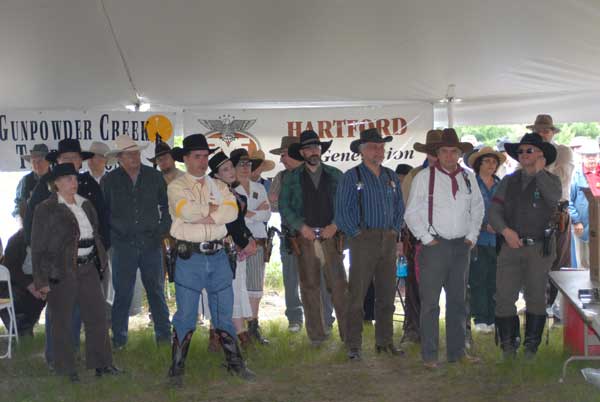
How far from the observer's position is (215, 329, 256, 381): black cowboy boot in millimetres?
5820

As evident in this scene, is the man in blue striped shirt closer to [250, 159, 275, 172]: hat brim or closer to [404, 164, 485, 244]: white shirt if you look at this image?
[404, 164, 485, 244]: white shirt

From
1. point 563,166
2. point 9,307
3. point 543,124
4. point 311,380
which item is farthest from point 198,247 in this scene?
point 563,166

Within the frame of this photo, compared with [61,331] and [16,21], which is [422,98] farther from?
[61,331]

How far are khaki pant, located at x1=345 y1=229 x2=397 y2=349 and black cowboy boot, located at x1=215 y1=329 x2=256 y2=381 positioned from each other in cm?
106

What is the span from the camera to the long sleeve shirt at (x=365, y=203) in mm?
6363

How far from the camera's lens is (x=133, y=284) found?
7086 millimetres

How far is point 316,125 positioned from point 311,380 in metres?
4.05

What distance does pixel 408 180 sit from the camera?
7137 millimetres

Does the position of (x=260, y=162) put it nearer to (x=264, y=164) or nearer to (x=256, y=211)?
(x=264, y=164)

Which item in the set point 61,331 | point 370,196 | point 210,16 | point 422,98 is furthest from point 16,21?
point 422,98

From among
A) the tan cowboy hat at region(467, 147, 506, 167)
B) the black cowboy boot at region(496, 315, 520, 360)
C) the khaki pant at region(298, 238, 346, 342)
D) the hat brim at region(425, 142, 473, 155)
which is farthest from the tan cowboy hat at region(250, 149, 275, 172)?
the black cowboy boot at region(496, 315, 520, 360)

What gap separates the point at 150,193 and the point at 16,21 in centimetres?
194

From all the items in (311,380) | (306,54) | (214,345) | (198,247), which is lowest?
(311,380)

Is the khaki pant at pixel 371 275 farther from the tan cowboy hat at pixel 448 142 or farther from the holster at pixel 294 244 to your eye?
the tan cowboy hat at pixel 448 142
